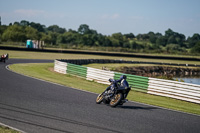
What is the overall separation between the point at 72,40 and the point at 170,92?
13212 cm

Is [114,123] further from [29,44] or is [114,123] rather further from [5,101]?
[29,44]

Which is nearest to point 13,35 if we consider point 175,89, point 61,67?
point 61,67

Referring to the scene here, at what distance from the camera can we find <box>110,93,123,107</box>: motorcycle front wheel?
11617 mm

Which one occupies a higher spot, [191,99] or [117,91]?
[117,91]

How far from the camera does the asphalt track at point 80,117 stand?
853cm

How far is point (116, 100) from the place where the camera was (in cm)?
1180

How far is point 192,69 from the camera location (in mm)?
52375

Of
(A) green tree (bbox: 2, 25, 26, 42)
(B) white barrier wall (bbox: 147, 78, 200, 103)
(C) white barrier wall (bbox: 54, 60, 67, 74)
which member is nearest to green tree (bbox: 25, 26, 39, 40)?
(A) green tree (bbox: 2, 25, 26, 42)

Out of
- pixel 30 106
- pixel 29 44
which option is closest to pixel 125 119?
pixel 30 106

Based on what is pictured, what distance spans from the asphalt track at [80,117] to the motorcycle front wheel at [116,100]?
0.74 ft

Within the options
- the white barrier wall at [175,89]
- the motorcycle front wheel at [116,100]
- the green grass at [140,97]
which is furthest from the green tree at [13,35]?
the motorcycle front wheel at [116,100]

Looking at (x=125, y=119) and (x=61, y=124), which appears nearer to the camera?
(x=61, y=124)

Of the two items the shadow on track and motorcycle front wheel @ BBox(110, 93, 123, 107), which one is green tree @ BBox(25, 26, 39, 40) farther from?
the shadow on track

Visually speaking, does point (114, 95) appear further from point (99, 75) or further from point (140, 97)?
point (99, 75)
